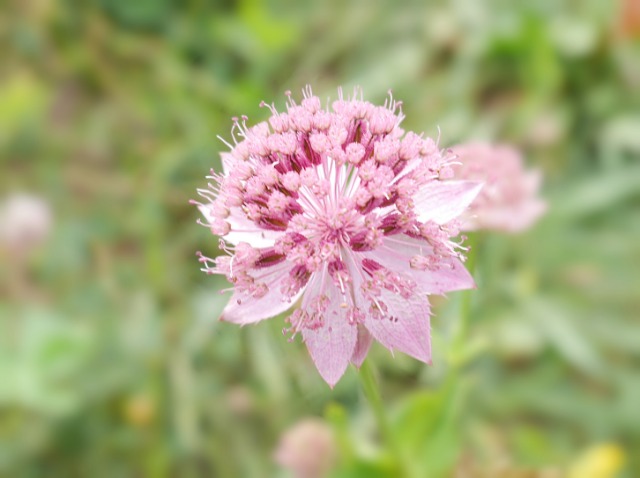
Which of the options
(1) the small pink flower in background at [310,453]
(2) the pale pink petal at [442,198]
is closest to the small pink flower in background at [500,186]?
(2) the pale pink petal at [442,198]

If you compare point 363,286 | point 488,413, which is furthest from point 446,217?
point 488,413

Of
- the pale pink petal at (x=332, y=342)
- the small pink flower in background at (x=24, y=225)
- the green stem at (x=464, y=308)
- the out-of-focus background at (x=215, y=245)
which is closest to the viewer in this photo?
the pale pink petal at (x=332, y=342)

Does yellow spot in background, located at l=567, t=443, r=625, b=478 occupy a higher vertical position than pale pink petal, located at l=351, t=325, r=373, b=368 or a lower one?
lower

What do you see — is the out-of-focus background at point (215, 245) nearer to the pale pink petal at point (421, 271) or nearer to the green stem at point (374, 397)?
the green stem at point (374, 397)

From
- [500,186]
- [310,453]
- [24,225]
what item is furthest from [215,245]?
[500,186]

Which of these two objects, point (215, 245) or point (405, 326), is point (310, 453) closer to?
point (405, 326)

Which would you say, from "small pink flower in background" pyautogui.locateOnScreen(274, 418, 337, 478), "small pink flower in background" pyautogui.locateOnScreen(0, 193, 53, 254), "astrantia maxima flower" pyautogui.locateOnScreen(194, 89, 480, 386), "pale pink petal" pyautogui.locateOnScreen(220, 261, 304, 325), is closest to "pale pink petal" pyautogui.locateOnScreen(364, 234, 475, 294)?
"astrantia maxima flower" pyautogui.locateOnScreen(194, 89, 480, 386)

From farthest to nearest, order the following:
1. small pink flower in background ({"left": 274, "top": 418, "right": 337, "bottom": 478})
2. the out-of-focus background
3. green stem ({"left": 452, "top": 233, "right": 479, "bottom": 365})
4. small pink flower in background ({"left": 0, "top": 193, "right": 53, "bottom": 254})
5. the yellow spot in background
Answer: small pink flower in background ({"left": 0, "top": 193, "right": 53, "bottom": 254}) → the out-of-focus background → the yellow spot in background → small pink flower in background ({"left": 274, "top": 418, "right": 337, "bottom": 478}) → green stem ({"left": 452, "top": 233, "right": 479, "bottom": 365})

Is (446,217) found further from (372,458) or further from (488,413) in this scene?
(488,413)

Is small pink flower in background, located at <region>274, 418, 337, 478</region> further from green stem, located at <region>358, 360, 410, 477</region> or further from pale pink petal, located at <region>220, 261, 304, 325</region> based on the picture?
pale pink petal, located at <region>220, 261, 304, 325</region>
